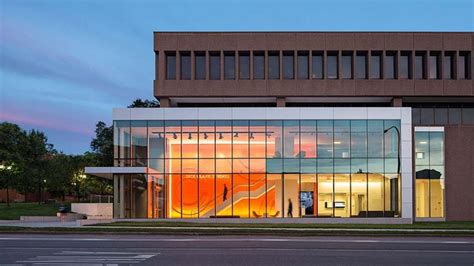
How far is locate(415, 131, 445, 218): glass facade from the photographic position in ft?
148

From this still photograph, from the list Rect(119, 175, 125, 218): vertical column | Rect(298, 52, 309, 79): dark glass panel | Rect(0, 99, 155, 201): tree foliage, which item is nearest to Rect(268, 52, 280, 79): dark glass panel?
Rect(298, 52, 309, 79): dark glass panel

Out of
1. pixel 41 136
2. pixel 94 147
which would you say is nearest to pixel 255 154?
pixel 94 147

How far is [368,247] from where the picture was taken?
22078 millimetres

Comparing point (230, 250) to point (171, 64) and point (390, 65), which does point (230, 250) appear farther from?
point (390, 65)

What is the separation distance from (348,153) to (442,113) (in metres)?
12.6

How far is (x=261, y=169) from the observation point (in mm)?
42906

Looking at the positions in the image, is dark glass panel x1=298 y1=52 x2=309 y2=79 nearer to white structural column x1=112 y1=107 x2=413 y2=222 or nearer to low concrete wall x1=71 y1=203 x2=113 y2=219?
white structural column x1=112 y1=107 x2=413 y2=222

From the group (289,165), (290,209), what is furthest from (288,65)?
(290,209)

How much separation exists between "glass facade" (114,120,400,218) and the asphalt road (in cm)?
1536

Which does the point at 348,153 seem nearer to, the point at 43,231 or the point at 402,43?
the point at 402,43

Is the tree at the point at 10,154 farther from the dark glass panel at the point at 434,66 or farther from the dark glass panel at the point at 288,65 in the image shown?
the dark glass panel at the point at 434,66

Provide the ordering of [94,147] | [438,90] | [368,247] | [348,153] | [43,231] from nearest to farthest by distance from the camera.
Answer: [368,247], [43,231], [348,153], [438,90], [94,147]

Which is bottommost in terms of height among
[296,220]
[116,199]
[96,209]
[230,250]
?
[296,220]

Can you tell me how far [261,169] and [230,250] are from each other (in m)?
22.8
